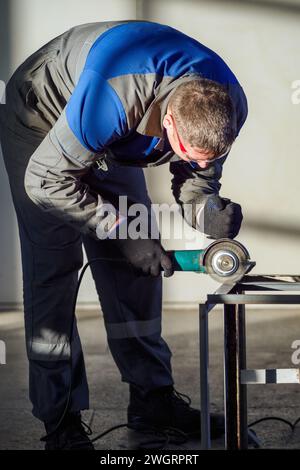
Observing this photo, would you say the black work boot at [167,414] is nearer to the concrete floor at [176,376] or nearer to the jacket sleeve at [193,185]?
the concrete floor at [176,376]

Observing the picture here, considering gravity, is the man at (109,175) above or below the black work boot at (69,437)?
above

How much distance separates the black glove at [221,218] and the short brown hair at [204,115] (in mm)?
372

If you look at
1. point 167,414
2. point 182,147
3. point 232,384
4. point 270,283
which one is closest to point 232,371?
point 232,384

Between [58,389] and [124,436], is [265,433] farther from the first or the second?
[58,389]

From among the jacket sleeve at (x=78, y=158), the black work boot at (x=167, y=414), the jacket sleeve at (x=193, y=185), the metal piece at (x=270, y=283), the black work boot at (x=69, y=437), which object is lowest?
the black work boot at (x=167, y=414)

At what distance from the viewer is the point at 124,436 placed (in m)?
2.60

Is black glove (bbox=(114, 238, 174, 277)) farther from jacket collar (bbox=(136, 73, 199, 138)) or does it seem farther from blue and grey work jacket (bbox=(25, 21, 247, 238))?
jacket collar (bbox=(136, 73, 199, 138))

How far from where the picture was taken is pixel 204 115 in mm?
1943

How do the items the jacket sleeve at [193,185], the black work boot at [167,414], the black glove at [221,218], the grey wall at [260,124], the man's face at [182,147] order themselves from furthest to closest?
the grey wall at [260,124] → the black work boot at [167,414] → the jacket sleeve at [193,185] → the black glove at [221,218] → the man's face at [182,147]

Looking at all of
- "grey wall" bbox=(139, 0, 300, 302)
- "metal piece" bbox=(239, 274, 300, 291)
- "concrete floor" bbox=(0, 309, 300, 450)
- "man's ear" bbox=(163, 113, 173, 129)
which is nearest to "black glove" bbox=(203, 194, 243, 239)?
"metal piece" bbox=(239, 274, 300, 291)

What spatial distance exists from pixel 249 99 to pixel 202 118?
2.67m

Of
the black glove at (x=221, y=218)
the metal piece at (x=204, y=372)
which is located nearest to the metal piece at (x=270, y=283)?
the black glove at (x=221, y=218)

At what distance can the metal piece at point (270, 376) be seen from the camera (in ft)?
6.28

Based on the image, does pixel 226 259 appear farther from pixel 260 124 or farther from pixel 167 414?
pixel 260 124
